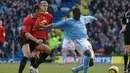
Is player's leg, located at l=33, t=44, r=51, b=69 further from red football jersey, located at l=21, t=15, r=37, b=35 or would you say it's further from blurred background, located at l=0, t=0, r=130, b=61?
blurred background, located at l=0, t=0, r=130, b=61

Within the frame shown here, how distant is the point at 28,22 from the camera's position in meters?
14.0

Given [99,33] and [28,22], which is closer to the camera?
[28,22]

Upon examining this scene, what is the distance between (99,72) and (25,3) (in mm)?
17990

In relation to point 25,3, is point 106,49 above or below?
below

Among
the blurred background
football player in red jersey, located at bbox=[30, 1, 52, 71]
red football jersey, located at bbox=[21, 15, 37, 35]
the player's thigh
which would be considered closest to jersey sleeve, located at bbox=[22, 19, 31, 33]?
red football jersey, located at bbox=[21, 15, 37, 35]

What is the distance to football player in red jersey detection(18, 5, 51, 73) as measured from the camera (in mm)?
13914

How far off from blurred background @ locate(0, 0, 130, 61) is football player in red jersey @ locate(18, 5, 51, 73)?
13.4 meters

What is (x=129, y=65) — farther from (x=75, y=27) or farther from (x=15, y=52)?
(x=15, y=52)

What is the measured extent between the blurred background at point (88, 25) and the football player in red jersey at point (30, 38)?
13.4 metres

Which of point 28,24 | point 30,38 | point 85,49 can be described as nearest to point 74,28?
point 85,49

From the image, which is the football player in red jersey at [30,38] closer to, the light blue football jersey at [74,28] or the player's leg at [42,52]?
the player's leg at [42,52]

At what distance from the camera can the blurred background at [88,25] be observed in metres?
29.5

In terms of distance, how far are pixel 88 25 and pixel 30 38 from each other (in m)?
18.1

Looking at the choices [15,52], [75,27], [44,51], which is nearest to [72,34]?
[75,27]
